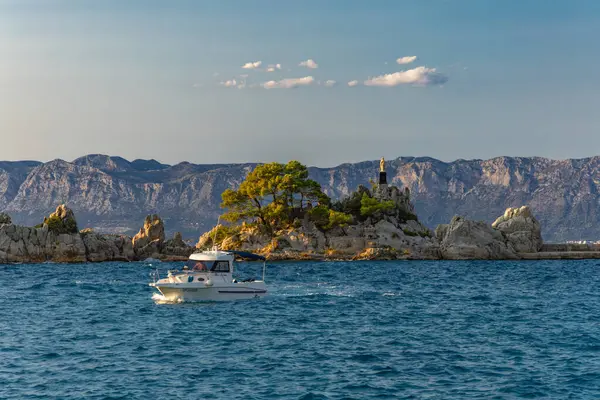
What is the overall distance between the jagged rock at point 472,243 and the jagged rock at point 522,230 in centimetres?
257

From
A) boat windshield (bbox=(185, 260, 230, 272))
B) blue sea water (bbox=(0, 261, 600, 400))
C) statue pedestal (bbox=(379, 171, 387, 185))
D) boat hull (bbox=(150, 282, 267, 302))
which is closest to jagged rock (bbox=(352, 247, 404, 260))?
statue pedestal (bbox=(379, 171, 387, 185))

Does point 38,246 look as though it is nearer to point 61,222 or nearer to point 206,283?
point 61,222

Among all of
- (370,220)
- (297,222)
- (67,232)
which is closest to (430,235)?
(370,220)

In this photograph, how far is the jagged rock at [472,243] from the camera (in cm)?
14862

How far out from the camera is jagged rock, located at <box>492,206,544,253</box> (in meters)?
156

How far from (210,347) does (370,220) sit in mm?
112754

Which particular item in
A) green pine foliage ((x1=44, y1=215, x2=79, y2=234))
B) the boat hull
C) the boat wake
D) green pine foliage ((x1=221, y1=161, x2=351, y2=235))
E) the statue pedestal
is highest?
the statue pedestal

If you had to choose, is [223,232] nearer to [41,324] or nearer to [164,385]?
[41,324]

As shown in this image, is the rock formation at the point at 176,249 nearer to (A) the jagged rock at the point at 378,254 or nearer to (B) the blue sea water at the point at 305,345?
(A) the jagged rock at the point at 378,254

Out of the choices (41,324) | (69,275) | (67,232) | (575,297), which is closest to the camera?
(41,324)

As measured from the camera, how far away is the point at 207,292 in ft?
204

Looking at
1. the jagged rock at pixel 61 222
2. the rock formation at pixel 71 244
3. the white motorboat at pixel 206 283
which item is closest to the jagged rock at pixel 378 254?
the rock formation at pixel 71 244

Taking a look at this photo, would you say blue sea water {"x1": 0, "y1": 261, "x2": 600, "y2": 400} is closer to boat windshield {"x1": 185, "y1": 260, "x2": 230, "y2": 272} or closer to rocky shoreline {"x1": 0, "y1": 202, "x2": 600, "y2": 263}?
boat windshield {"x1": 185, "y1": 260, "x2": 230, "y2": 272}

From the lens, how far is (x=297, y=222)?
151000mm
